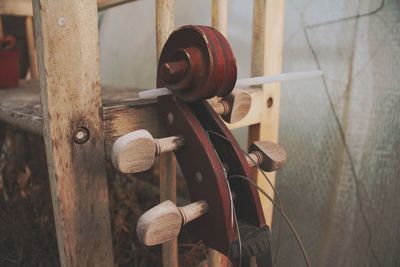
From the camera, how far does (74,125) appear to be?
21.3 inches

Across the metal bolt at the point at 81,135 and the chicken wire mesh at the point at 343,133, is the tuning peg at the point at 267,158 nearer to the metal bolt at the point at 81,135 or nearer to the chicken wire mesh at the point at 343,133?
Result: the metal bolt at the point at 81,135

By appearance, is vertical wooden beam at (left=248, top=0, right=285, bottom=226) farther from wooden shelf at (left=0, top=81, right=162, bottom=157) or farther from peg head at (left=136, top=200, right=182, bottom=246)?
Result: peg head at (left=136, top=200, right=182, bottom=246)

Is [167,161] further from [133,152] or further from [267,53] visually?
[267,53]

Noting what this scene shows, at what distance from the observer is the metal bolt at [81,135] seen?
1.79 feet

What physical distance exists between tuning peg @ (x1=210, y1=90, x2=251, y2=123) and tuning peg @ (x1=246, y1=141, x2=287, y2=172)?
72mm

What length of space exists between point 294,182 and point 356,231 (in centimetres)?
24

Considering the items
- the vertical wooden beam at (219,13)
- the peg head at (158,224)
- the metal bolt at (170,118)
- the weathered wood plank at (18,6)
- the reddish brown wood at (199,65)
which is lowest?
the peg head at (158,224)

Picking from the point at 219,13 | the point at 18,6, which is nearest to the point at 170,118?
the point at 219,13

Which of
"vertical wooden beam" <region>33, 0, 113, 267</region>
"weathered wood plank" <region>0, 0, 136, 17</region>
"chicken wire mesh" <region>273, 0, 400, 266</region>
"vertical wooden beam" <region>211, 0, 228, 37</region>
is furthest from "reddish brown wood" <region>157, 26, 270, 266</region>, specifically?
"weathered wood plank" <region>0, 0, 136, 17</region>

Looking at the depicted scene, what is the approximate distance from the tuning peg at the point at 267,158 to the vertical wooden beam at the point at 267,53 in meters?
0.30

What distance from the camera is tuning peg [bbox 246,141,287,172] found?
1.96ft

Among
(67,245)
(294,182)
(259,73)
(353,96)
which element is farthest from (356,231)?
(67,245)

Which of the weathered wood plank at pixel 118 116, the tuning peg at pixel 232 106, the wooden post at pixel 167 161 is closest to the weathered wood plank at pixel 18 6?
the weathered wood plank at pixel 118 116

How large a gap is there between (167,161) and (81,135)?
20 centimetres
